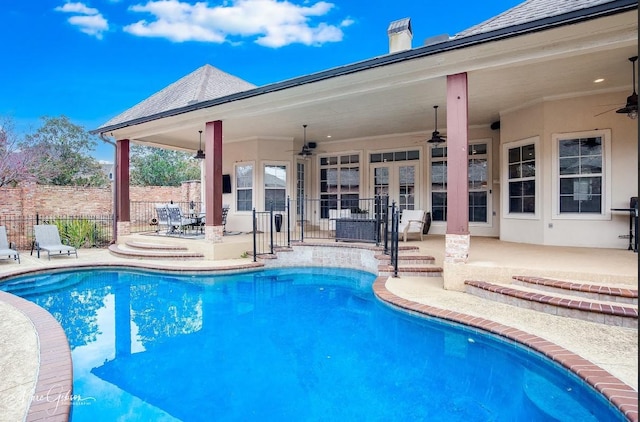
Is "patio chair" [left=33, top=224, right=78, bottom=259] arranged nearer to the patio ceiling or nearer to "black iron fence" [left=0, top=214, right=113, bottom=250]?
"black iron fence" [left=0, top=214, right=113, bottom=250]

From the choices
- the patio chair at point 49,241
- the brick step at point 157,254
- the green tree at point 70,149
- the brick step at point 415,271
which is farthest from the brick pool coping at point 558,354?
the green tree at point 70,149

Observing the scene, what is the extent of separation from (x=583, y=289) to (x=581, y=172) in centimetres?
350

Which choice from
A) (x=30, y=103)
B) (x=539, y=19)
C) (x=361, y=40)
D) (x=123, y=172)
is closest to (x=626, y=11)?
(x=539, y=19)

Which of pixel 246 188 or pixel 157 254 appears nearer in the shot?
pixel 157 254

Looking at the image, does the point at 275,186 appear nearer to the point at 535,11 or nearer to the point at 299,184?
the point at 299,184

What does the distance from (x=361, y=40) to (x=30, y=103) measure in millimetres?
23726

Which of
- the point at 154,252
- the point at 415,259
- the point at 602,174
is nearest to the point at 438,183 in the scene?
the point at 602,174

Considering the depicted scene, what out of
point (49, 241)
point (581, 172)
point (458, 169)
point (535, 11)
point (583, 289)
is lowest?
point (583, 289)

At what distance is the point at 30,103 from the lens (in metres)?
24.1

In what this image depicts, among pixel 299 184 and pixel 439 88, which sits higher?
pixel 439 88

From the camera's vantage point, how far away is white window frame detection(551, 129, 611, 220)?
20.7 ft

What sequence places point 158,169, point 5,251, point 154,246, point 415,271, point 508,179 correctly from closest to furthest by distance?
1. point 415,271
2. point 5,251
3. point 508,179
4. point 154,246
5. point 158,169

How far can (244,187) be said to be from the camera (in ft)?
36.5

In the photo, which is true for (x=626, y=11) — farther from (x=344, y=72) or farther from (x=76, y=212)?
(x=76, y=212)
